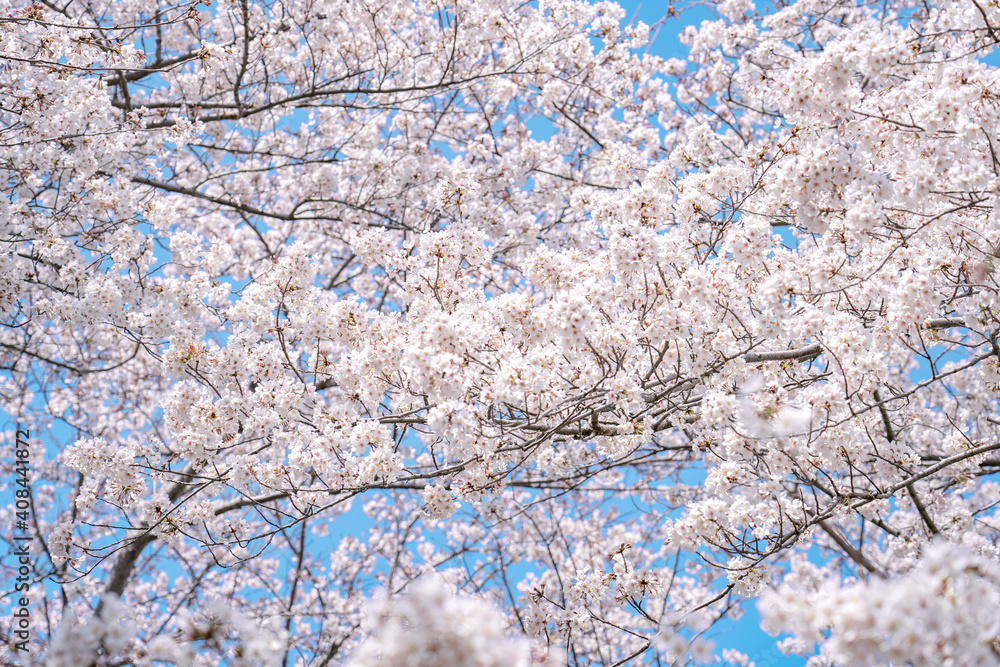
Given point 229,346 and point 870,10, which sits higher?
point 870,10

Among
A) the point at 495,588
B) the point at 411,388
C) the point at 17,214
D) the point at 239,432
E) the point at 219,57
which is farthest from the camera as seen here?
the point at 495,588

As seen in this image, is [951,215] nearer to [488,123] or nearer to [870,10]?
[488,123]

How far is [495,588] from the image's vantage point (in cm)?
956

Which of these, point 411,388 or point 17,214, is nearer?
point 411,388

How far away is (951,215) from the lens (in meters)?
4.13

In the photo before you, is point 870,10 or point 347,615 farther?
point 347,615

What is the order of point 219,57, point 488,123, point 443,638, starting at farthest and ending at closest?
point 488,123 < point 219,57 < point 443,638

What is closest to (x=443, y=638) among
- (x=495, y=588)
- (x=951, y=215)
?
A: (x=951, y=215)

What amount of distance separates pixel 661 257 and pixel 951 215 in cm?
180

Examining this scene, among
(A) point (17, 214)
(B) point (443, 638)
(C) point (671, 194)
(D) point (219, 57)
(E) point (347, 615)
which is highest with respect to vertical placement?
(D) point (219, 57)

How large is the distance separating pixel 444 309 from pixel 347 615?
6.94m

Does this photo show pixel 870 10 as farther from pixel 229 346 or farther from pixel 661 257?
pixel 229 346

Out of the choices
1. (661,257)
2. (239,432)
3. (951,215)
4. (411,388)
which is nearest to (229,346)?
(239,432)

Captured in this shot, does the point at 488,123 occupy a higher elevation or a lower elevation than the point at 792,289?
higher
